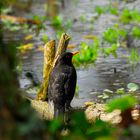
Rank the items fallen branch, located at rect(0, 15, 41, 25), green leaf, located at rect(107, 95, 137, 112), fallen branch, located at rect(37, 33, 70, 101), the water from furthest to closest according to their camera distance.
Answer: fallen branch, located at rect(0, 15, 41, 25) < the water < fallen branch, located at rect(37, 33, 70, 101) < green leaf, located at rect(107, 95, 137, 112)

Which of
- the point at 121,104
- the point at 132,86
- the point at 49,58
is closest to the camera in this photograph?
the point at 121,104

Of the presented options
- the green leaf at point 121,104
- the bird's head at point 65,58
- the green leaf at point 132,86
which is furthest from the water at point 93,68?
the green leaf at point 121,104

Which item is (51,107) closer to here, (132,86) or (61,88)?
(61,88)

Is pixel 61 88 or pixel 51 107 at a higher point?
pixel 61 88

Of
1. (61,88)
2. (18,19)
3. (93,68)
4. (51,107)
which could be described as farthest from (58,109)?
(18,19)

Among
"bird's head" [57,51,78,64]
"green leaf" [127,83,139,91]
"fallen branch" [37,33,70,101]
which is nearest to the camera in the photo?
"bird's head" [57,51,78,64]

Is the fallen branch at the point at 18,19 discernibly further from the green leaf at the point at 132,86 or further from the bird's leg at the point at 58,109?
the bird's leg at the point at 58,109

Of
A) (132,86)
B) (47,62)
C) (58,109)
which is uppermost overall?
(47,62)

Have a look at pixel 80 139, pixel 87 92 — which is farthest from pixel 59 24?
pixel 80 139

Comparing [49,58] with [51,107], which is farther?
[49,58]

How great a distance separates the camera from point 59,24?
15352mm

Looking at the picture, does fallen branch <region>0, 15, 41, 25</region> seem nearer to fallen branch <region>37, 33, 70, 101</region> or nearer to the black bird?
fallen branch <region>37, 33, 70, 101</region>

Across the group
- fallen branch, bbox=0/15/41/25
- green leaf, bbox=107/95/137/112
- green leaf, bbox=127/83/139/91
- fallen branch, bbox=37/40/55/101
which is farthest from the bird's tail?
fallen branch, bbox=0/15/41/25

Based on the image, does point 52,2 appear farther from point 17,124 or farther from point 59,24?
point 17,124
